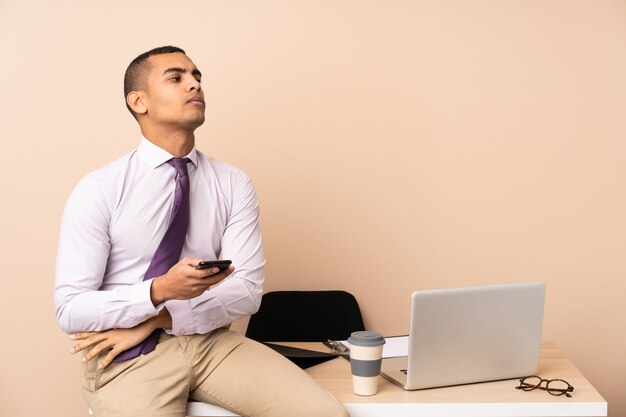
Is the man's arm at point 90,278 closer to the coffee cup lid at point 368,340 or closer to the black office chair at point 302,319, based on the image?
the coffee cup lid at point 368,340

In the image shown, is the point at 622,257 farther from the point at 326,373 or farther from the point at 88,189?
the point at 88,189

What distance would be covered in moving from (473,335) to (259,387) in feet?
2.12

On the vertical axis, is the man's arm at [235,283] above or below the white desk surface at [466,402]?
above

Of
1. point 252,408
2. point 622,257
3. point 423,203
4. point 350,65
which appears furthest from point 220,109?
point 622,257

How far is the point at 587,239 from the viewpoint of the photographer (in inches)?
131

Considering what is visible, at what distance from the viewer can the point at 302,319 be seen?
323 cm

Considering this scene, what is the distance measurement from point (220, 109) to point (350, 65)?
2.04ft

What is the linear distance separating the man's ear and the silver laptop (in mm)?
1163

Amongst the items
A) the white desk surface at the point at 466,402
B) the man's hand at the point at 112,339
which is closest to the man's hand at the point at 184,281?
the man's hand at the point at 112,339

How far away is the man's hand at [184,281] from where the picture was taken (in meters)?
2.05

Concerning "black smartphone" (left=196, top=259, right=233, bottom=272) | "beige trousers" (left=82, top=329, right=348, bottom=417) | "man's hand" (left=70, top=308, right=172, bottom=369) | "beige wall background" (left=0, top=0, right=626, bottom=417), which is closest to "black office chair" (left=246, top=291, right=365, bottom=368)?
"beige wall background" (left=0, top=0, right=626, bottom=417)

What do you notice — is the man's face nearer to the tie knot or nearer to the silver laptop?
the tie knot

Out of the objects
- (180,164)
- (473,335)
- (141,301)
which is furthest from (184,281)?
(473,335)

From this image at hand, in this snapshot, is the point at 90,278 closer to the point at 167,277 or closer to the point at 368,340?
the point at 167,277
